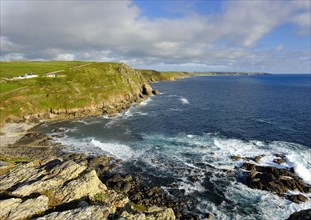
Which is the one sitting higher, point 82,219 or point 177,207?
point 82,219

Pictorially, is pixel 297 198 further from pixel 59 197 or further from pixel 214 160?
pixel 59 197

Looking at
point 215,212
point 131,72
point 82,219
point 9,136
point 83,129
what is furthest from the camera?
point 131,72

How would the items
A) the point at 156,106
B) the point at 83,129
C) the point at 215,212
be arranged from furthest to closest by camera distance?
the point at 156,106, the point at 83,129, the point at 215,212

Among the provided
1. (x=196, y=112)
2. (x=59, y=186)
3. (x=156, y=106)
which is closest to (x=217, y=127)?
(x=196, y=112)

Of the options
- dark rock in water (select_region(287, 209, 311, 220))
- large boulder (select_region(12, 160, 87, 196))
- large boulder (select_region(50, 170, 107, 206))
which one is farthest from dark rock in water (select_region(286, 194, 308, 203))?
large boulder (select_region(12, 160, 87, 196))

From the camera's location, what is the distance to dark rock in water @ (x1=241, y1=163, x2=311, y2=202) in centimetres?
4003

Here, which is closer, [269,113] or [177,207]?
[177,207]

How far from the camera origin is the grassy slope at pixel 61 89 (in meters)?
86.4

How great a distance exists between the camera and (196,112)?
327 ft

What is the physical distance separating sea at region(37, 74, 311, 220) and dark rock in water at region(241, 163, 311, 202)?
1445mm

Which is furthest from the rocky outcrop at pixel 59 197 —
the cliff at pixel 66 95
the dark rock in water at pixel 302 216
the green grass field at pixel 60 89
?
the green grass field at pixel 60 89

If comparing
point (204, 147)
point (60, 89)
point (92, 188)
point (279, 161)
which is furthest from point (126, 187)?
point (60, 89)

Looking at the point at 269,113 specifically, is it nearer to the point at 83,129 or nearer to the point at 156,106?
the point at 156,106

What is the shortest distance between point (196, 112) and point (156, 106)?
21988mm
